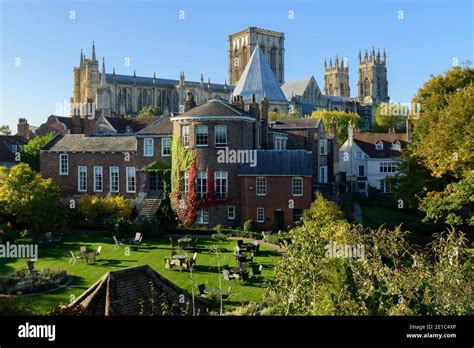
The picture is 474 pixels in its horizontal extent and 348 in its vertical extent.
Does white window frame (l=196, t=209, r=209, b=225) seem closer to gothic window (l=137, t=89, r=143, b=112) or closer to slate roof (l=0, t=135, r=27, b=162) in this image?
slate roof (l=0, t=135, r=27, b=162)

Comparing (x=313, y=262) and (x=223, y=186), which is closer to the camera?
(x=313, y=262)

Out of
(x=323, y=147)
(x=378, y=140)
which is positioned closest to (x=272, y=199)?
(x=323, y=147)

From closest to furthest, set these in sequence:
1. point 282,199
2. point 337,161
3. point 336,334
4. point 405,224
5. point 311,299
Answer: point 336,334 → point 311,299 → point 282,199 → point 405,224 → point 337,161

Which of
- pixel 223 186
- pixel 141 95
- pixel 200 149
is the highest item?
pixel 141 95

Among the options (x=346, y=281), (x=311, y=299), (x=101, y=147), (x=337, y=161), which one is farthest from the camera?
(x=337, y=161)

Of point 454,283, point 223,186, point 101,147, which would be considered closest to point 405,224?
point 223,186

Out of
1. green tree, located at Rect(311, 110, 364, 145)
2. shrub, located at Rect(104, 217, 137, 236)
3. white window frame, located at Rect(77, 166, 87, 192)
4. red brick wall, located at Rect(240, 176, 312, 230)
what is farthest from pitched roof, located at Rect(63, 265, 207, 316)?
green tree, located at Rect(311, 110, 364, 145)

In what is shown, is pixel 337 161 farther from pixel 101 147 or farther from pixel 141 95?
pixel 141 95

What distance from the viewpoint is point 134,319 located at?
283 inches

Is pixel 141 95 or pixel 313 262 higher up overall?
pixel 141 95

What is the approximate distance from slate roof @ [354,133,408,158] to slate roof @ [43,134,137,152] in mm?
27957

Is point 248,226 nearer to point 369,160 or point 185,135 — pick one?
point 185,135

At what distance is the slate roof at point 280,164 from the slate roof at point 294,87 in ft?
196

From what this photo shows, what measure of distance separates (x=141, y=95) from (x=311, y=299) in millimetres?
88820
